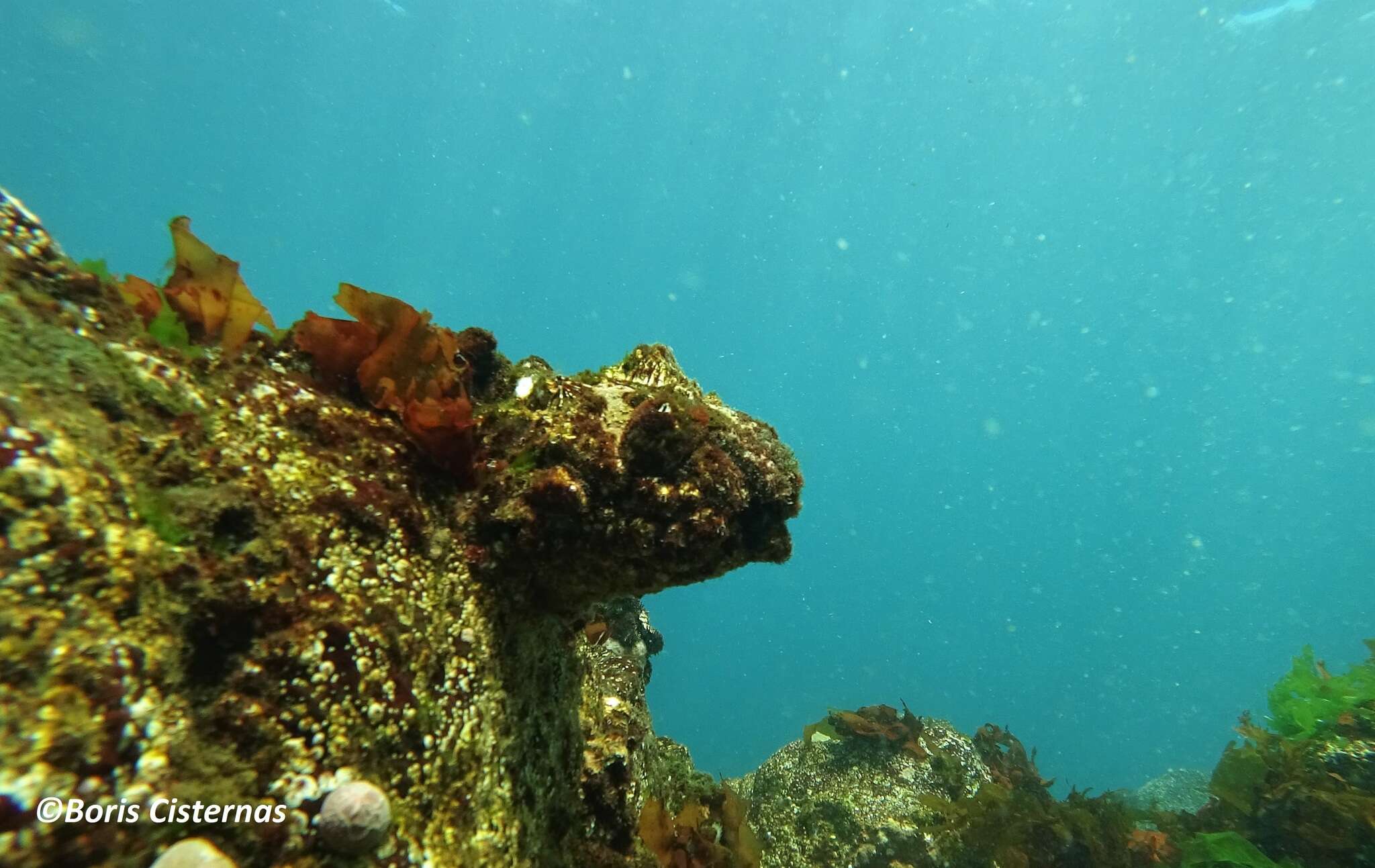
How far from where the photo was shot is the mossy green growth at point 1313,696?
24.6ft

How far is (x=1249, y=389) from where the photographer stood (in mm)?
129250

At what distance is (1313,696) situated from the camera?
8.01m

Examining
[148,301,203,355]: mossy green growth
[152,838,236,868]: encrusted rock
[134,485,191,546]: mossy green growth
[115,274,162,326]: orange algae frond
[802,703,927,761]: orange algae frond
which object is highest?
[115,274,162,326]: orange algae frond

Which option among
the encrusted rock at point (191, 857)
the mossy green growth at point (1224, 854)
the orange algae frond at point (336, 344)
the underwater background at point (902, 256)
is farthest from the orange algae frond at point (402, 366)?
the underwater background at point (902, 256)

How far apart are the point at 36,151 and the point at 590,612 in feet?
414

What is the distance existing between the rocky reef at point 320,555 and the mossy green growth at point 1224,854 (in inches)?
272

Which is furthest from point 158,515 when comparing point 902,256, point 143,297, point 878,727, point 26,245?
point 902,256

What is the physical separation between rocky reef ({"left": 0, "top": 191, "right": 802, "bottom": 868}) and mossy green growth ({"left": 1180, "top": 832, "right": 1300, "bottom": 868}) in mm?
6899

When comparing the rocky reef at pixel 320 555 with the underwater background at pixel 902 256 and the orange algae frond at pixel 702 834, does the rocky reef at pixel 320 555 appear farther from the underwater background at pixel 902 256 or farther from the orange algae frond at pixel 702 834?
the underwater background at pixel 902 256

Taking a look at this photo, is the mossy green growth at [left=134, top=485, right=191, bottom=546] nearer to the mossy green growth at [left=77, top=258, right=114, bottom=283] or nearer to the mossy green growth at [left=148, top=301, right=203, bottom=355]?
the mossy green growth at [left=148, top=301, right=203, bottom=355]

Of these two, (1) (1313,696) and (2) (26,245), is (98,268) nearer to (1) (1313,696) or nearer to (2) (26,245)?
(2) (26,245)

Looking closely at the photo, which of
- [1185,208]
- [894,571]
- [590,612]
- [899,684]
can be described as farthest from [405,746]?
[894,571]

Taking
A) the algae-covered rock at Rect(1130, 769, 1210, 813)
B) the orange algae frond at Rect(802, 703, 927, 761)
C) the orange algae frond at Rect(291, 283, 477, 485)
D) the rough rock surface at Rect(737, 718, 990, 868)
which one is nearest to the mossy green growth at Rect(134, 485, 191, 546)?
the orange algae frond at Rect(291, 283, 477, 485)

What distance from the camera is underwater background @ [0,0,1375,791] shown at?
2498 inches
